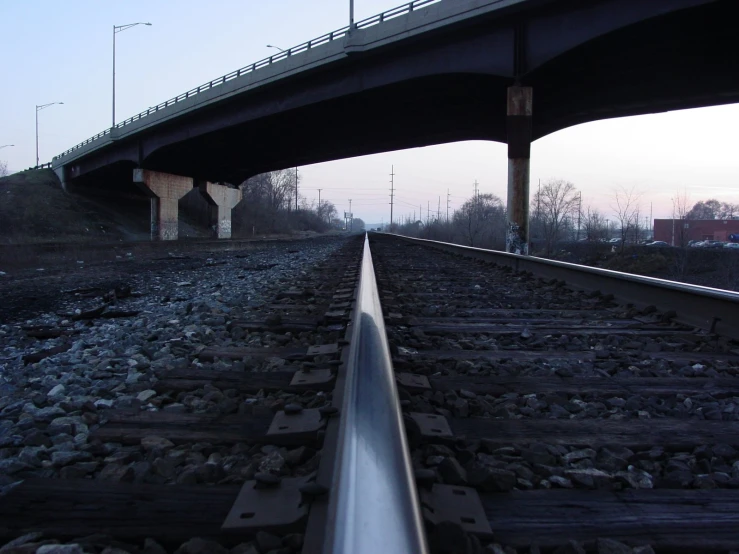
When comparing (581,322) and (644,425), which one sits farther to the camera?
(581,322)

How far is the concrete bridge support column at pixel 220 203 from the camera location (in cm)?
4556

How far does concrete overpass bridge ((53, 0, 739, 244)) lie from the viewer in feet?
49.1

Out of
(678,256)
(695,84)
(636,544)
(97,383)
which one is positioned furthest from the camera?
(678,256)

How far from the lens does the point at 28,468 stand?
1.87 meters

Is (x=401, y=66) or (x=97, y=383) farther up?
(x=401, y=66)

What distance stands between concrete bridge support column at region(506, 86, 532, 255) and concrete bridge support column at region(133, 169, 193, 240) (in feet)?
88.9

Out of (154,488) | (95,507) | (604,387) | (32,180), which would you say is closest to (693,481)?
(604,387)

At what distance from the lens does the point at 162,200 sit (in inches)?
1513

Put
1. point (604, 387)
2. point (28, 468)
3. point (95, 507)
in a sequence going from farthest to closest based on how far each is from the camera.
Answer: point (604, 387)
point (28, 468)
point (95, 507)

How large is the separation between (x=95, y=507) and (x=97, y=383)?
5.08 ft

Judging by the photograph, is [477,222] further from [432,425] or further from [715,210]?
[432,425]

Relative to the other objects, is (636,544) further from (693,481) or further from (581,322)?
(581,322)

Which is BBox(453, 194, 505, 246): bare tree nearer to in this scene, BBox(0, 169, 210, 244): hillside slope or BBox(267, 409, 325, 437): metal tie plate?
BBox(0, 169, 210, 244): hillside slope

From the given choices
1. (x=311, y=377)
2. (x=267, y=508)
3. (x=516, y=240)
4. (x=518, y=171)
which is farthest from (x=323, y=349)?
(x=518, y=171)
